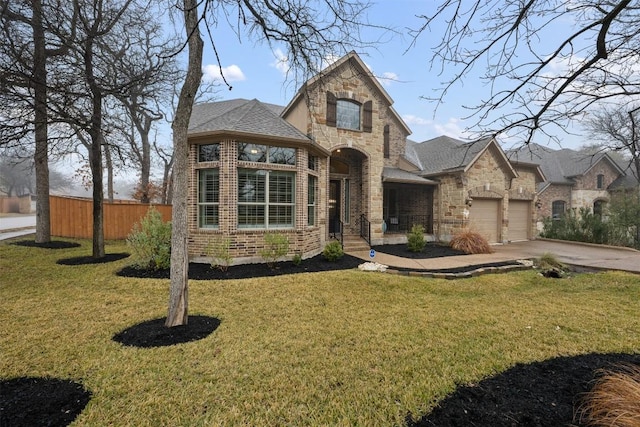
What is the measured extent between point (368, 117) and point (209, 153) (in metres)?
7.14

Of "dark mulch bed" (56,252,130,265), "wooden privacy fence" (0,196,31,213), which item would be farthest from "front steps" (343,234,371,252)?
"wooden privacy fence" (0,196,31,213)

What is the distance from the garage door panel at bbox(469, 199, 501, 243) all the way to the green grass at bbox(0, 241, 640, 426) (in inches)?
280

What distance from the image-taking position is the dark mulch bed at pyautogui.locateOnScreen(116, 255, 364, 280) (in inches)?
277

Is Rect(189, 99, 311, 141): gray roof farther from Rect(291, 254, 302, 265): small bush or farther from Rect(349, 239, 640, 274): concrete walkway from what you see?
Rect(349, 239, 640, 274): concrete walkway

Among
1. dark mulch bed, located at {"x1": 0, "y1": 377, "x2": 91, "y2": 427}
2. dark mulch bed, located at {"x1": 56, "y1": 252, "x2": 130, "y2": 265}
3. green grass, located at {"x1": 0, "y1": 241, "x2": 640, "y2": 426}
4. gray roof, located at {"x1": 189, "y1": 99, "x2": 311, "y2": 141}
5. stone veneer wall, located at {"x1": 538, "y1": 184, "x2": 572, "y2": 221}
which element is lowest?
green grass, located at {"x1": 0, "y1": 241, "x2": 640, "y2": 426}

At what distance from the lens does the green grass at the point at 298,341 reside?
8.23 feet

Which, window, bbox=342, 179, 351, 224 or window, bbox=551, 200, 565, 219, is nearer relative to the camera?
window, bbox=342, 179, 351, 224

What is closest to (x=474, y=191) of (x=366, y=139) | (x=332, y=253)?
(x=366, y=139)

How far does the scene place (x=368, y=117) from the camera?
1224cm

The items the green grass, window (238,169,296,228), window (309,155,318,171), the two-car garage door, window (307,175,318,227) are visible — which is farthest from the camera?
the two-car garage door

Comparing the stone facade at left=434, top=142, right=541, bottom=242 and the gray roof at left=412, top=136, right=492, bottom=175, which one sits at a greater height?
the gray roof at left=412, top=136, right=492, bottom=175

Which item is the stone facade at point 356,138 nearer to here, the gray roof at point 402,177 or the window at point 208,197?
the gray roof at point 402,177

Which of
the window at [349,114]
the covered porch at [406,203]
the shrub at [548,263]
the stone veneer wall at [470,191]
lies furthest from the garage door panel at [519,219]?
the window at [349,114]

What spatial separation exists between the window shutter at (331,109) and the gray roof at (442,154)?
5.82 metres
